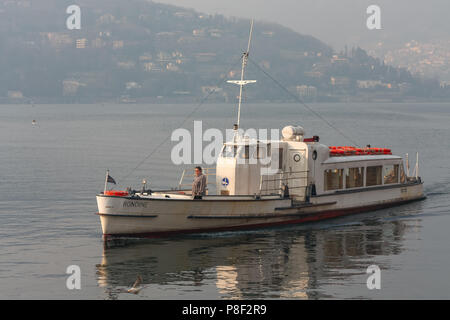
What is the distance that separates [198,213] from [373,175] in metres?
12.8

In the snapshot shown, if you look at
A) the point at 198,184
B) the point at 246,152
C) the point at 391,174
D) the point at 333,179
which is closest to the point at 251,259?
the point at 198,184

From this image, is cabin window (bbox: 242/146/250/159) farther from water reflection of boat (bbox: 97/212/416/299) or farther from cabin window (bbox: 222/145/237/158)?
water reflection of boat (bbox: 97/212/416/299)

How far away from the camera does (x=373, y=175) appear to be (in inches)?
1554

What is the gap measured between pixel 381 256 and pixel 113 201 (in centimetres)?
1119

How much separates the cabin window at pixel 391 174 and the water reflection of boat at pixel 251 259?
7.41 meters

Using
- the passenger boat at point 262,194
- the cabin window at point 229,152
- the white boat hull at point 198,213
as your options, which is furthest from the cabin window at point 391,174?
the cabin window at point 229,152

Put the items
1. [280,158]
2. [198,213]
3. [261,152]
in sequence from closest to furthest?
[198,213] < [261,152] < [280,158]

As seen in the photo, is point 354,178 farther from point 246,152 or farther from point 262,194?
point 246,152

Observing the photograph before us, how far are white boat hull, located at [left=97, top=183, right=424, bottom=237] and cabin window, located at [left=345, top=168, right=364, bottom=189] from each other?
6.52 ft

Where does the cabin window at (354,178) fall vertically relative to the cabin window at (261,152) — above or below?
below

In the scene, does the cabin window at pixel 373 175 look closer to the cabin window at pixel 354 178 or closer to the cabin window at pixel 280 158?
the cabin window at pixel 354 178

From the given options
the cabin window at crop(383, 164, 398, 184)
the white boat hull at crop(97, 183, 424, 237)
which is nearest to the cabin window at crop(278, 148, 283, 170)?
the white boat hull at crop(97, 183, 424, 237)

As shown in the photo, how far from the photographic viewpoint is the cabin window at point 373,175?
39122mm
